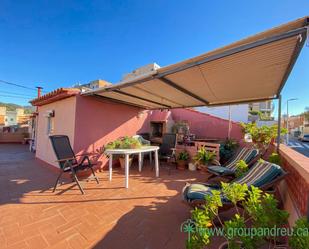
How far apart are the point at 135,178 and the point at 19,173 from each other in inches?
153

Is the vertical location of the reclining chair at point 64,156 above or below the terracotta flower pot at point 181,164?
above

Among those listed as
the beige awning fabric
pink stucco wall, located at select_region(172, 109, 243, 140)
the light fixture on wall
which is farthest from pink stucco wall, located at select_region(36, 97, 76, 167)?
pink stucco wall, located at select_region(172, 109, 243, 140)

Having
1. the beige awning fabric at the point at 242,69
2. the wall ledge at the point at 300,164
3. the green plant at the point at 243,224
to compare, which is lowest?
the green plant at the point at 243,224

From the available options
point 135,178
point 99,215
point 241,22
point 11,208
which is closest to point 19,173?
point 11,208

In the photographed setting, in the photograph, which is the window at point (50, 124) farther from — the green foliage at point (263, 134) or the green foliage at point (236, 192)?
the green foliage at point (263, 134)

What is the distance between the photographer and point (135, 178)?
4.99 m

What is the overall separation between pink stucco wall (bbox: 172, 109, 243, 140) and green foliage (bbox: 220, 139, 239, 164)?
753 mm

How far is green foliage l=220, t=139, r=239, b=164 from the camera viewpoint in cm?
612

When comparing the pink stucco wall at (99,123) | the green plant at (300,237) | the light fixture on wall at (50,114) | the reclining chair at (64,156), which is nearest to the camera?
the green plant at (300,237)

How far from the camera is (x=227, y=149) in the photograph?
6.28 metres

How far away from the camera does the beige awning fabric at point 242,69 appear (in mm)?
1935

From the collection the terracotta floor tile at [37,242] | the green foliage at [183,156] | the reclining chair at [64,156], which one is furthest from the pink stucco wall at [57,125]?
the green foliage at [183,156]

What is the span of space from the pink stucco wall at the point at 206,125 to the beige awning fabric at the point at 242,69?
100 inches

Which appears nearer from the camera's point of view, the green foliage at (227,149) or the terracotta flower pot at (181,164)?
the green foliage at (227,149)
